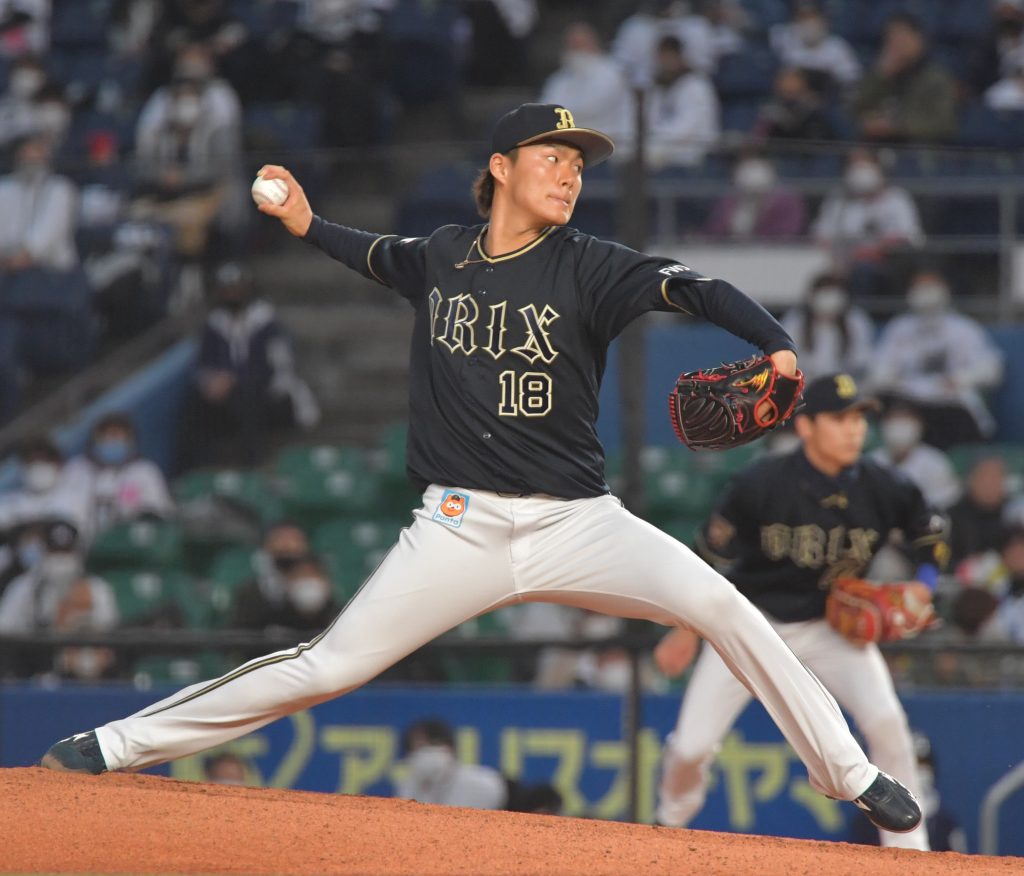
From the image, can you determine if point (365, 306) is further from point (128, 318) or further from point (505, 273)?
point (505, 273)

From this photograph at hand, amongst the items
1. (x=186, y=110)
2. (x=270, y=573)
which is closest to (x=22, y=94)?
(x=186, y=110)

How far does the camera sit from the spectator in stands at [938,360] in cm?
811

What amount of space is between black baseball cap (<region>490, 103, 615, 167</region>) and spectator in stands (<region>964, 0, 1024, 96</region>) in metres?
7.02

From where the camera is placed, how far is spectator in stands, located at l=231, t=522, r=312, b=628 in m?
7.25

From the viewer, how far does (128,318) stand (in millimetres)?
8352

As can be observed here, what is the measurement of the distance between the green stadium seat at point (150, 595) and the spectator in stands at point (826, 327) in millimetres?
3103

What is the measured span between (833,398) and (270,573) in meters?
2.83

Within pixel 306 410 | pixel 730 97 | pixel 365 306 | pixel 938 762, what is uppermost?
pixel 730 97

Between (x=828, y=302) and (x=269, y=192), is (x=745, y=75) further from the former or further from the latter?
(x=269, y=192)

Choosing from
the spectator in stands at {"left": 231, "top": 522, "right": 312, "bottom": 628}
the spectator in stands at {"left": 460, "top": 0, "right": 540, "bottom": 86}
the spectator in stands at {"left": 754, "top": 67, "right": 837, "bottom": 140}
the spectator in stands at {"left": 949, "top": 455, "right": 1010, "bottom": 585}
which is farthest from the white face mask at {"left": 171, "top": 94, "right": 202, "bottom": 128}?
the spectator in stands at {"left": 949, "top": 455, "right": 1010, "bottom": 585}

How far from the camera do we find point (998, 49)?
1071 centimetres

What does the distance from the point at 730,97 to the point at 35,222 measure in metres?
4.77

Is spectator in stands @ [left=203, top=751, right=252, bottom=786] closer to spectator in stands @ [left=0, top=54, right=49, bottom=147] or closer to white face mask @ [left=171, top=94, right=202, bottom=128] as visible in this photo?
white face mask @ [left=171, top=94, right=202, bottom=128]

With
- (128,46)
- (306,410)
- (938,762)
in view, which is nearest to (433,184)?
(306,410)
